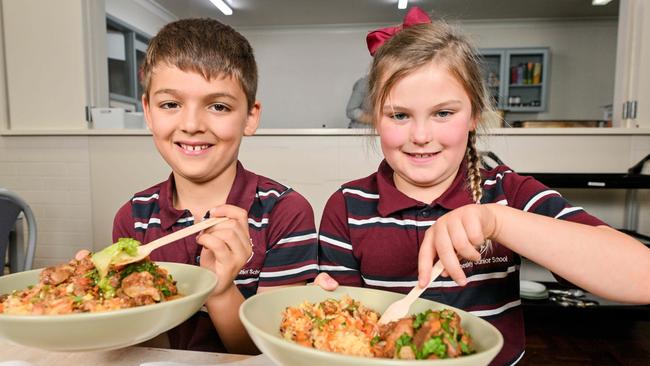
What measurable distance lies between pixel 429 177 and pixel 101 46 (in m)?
3.06

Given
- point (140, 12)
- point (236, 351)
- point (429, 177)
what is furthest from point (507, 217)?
point (140, 12)

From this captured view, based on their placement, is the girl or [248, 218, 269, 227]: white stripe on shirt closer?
the girl

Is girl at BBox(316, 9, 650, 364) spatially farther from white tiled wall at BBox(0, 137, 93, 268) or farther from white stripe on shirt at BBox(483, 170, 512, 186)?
white tiled wall at BBox(0, 137, 93, 268)

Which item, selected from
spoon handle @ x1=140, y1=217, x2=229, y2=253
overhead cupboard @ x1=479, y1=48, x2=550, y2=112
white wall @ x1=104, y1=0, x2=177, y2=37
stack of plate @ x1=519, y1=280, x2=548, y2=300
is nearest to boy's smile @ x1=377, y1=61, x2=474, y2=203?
spoon handle @ x1=140, y1=217, x2=229, y2=253

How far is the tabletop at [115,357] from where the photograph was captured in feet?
2.19

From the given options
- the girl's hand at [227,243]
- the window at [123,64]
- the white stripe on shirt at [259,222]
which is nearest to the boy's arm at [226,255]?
the girl's hand at [227,243]

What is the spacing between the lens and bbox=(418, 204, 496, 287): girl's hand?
23.7 inches

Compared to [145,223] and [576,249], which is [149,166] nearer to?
[145,223]

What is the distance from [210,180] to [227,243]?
38cm

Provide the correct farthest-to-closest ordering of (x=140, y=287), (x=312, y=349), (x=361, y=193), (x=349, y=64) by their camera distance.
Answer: (x=349, y=64), (x=361, y=193), (x=140, y=287), (x=312, y=349)

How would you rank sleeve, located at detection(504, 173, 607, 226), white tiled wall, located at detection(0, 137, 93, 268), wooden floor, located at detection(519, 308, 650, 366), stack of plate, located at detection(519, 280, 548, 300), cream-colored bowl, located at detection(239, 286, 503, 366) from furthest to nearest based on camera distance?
white tiled wall, located at detection(0, 137, 93, 268) < stack of plate, located at detection(519, 280, 548, 300) < wooden floor, located at detection(519, 308, 650, 366) < sleeve, located at detection(504, 173, 607, 226) < cream-colored bowl, located at detection(239, 286, 503, 366)

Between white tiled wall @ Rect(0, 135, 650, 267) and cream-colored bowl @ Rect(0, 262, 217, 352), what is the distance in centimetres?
200

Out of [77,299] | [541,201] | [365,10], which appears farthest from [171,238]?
[365,10]

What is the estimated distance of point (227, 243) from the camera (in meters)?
0.74
